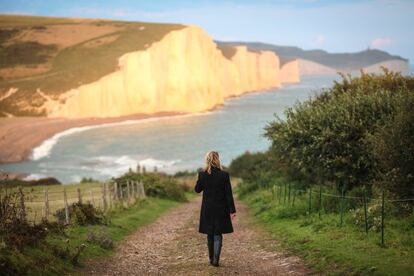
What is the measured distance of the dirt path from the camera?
11758mm

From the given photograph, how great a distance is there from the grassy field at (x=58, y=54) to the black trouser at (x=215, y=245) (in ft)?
317

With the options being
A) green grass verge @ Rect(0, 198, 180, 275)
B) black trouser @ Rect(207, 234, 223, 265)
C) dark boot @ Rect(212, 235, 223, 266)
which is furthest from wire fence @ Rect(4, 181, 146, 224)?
dark boot @ Rect(212, 235, 223, 266)

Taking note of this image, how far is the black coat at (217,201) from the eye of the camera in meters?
11.5

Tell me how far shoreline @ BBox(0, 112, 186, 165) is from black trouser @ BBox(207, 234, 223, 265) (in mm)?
61340

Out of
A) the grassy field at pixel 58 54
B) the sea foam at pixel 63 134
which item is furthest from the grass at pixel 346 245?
the grassy field at pixel 58 54

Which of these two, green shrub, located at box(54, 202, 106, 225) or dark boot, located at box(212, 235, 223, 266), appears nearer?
dark boot, located at box(212, 235, 223, 266)

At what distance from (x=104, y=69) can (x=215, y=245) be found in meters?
116

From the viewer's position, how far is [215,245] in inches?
462

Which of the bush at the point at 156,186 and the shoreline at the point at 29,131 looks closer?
the bush at the point at 156,186

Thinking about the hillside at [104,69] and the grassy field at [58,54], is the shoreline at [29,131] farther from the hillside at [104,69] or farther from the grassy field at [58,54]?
the grassy field at [58,54]

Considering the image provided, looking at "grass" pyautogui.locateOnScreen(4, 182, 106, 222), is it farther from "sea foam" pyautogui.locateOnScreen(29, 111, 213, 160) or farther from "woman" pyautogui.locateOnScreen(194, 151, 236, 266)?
"sea foam" pyautogui.locateOnScreen(29, 111, 213, 160)

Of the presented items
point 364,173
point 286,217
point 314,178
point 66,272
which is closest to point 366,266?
point 66,272

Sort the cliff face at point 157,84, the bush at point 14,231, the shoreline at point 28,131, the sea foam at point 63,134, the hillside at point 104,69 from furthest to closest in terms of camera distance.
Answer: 1. the cliff face at point 157,84
2. the hillside at point 104,69
3. the sea foam at point 63,134
4. the shoreline at point 28,131
5. the bush at point 14,231

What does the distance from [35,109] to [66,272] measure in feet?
322
